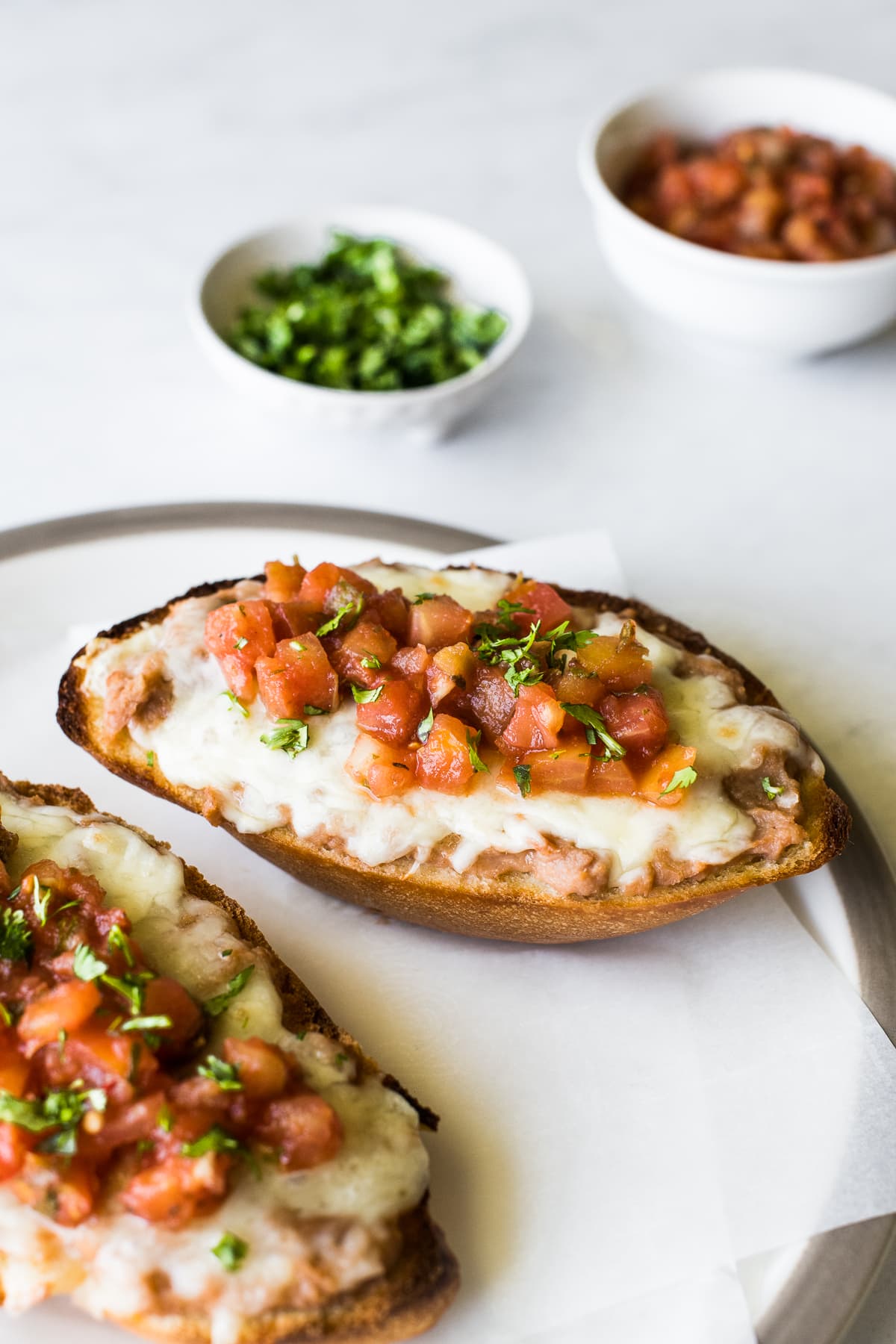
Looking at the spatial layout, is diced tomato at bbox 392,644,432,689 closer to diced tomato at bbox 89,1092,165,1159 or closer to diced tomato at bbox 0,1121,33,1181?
diced tomato at bbox 89,1092,165,1159

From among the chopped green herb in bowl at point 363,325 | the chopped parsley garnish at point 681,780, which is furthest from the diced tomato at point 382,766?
the chopped green herb in bowl at point 363,325

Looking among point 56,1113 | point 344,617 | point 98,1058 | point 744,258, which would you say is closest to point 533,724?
point 344,617

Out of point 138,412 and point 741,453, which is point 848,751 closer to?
point 741,453

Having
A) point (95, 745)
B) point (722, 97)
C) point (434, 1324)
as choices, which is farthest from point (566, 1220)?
point (722, 97)

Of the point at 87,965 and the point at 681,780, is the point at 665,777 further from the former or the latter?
the point at 87,965

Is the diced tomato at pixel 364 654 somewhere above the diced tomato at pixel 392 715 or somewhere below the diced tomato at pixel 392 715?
above

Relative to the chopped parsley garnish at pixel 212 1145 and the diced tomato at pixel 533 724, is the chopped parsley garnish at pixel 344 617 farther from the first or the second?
the chopped parsley garnish at pixel 212 1145

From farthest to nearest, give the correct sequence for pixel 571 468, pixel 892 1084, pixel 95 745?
pixel 571 468 < pixel 95 745 < pixel 892 1084
